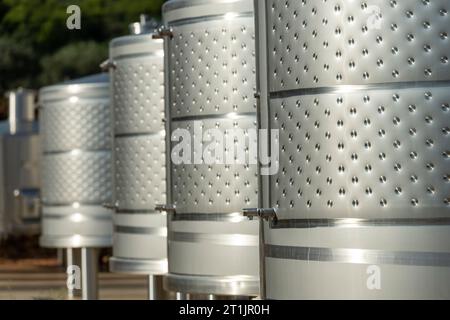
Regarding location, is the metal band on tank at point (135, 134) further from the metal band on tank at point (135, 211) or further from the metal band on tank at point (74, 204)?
the metal band on tank at point (74, 204)

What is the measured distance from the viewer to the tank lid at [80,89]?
1648 centimetres

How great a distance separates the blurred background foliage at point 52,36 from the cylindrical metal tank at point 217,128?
114 feet

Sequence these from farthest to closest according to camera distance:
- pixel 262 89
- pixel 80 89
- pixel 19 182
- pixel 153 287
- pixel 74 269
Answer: pixel 19 182 → pixel 80 89 → pixel 74 269 → pixel 153 287 → pixel 262 89

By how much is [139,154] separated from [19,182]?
54.9ft

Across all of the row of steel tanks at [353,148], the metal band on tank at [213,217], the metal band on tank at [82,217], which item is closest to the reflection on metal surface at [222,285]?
the metal band on tank at [213,217]

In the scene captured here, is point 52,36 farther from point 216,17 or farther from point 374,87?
point 374,87

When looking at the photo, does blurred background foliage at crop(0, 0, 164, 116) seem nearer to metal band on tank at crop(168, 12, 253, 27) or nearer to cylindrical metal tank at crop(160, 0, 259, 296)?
metal band on tank at crop(168, 12, 253, 27)

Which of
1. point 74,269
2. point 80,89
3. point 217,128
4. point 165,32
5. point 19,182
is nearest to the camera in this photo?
point 217,128

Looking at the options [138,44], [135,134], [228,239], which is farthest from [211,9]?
[135,134]

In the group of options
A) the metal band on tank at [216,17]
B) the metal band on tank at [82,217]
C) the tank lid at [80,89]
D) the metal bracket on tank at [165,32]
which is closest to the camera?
the metal band on tank at [216,17]

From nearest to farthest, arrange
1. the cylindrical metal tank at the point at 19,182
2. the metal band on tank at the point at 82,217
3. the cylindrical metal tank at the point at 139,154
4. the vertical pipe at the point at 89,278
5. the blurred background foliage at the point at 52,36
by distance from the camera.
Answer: the cylindrical metal tank at the point at 139,154 < the vertical pipe at the point at 89,278 < the metal band on tank at the point at 82,217 < the cylindrical metal tank at the point at 19,182 < the blurred background foliage at the point at 52,36

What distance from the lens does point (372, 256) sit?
247 inches

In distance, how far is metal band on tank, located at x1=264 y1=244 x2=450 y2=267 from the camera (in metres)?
6.18

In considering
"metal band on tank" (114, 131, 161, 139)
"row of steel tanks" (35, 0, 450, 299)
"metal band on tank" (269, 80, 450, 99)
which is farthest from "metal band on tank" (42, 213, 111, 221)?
"metal band on tank" (269, 80, 450, 99)
